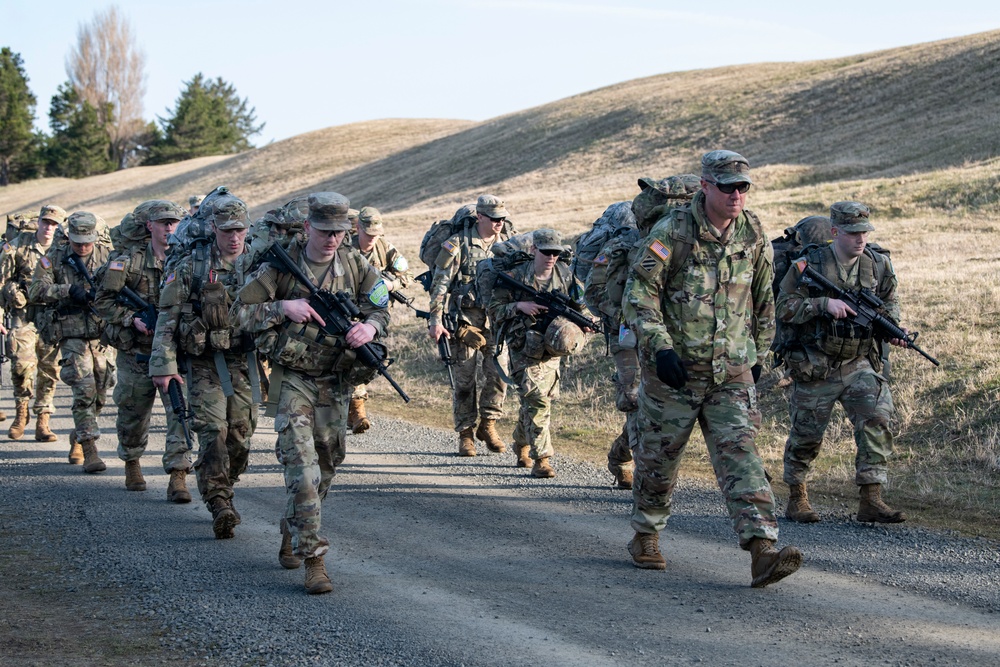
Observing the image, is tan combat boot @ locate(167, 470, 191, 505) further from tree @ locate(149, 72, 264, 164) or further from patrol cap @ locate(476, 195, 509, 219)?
tree @ locate(149, 72, 264, 164)

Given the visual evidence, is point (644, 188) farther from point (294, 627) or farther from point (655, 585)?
point (294, 627)

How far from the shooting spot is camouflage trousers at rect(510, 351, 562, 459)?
9508mm

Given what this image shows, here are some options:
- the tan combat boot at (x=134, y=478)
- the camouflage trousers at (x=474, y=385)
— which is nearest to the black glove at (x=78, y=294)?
the tan combat boot at (x=134, y=478)

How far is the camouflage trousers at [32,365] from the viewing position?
12195mm

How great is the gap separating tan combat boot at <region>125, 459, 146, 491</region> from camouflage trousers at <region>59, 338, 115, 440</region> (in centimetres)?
108

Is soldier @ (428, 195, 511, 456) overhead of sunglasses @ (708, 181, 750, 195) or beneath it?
beneath

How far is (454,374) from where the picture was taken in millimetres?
10922

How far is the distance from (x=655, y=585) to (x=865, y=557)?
138 centimetres

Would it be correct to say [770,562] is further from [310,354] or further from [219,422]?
[219,422]

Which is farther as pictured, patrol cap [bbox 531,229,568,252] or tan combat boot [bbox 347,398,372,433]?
tan combat boot [bbox 347,398,372,433]

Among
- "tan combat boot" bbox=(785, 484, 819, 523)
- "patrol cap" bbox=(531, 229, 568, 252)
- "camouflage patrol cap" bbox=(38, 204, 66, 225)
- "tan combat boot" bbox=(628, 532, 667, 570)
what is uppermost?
"camouflage patrol cap" bbox=(38, 204, 66, 225)

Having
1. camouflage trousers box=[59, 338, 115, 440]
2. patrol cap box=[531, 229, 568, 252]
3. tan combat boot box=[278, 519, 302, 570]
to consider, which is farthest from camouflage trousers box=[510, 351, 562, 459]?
camouflage trousers box=[59, 338, 115, 440]

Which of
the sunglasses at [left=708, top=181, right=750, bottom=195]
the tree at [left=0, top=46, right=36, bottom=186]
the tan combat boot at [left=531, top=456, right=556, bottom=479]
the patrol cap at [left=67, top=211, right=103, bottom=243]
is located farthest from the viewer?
the tree at [left=0, top=46, right=36, bottom=186]

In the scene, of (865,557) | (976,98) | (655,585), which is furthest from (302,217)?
(976,98)
